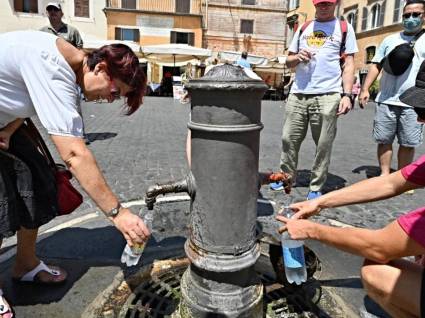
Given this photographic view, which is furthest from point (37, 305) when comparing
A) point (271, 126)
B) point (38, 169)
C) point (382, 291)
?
point (271, 126)

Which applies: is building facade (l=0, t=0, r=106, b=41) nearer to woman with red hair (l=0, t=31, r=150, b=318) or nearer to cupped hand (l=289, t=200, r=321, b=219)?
woman with red hair (l=0, t=31, r=150, b=318)

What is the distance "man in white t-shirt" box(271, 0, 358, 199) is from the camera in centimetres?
369

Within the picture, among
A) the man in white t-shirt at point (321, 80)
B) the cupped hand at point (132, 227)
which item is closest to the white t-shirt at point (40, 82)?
the cupped hand at point (132, 227)

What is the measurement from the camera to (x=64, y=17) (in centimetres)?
2666

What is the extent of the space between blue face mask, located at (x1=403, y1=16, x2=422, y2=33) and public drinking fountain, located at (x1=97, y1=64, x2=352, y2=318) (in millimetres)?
3041

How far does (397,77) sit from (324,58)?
1023 millimetres

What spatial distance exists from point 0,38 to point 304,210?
171 centimetres

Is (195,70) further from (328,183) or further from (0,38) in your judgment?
(0,38)

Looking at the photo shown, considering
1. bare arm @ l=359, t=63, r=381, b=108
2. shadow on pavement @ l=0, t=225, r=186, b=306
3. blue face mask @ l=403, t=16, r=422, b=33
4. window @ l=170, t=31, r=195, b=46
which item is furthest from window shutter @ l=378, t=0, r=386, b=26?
shadow on pavement @ l=0, t=225, r=186, b=306

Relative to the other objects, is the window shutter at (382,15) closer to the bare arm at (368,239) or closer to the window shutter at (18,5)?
the window shutter at (18,5)

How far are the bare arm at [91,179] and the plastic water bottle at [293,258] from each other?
29.2 inches

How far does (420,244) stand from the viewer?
1.54 metres

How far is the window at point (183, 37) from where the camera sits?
96.2ft

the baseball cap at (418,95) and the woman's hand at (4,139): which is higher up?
the baseball cap at (418,95)
